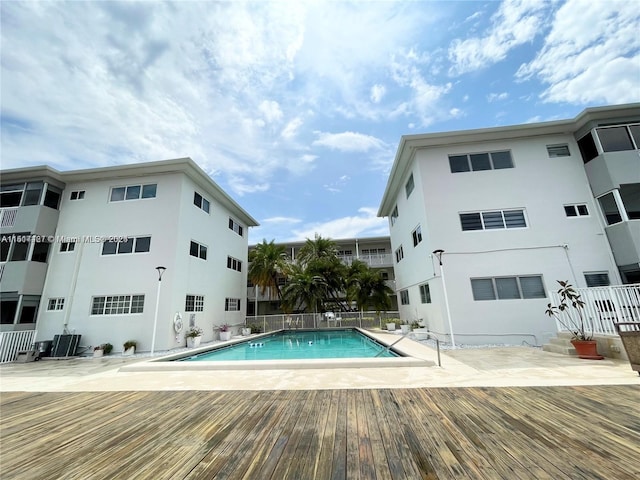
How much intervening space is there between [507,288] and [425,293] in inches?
121

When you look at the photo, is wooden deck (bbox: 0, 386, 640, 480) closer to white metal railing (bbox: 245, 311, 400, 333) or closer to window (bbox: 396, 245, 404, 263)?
window (bbox: 396, 245, 404, 263)

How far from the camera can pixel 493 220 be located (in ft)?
32.1

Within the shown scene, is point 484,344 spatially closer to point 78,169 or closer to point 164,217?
point 164,217

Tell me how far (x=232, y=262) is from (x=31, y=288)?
8628 millimetres

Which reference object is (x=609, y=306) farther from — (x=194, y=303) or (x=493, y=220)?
(x=194, y=303)

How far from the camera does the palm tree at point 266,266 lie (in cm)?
1828

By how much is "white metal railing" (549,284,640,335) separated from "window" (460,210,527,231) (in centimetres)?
333

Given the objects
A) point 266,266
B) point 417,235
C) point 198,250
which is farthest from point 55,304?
point 417,235

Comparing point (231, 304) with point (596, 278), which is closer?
point (596, 278)

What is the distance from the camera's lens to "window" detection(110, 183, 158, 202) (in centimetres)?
1145

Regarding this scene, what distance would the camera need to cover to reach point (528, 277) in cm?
911

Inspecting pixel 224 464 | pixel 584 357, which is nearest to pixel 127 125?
pixel 224 464

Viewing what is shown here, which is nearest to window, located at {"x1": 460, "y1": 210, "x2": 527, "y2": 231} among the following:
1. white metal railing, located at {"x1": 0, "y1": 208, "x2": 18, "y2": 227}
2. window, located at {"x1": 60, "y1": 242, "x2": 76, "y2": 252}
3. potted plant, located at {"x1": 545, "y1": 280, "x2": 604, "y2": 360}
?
potted plant, located at {"x1": 545, "y1": 280, "x2": 604, "y2": 360}

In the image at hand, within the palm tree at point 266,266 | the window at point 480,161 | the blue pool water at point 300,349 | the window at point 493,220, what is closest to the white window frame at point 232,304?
the palm tree at point 266,266
